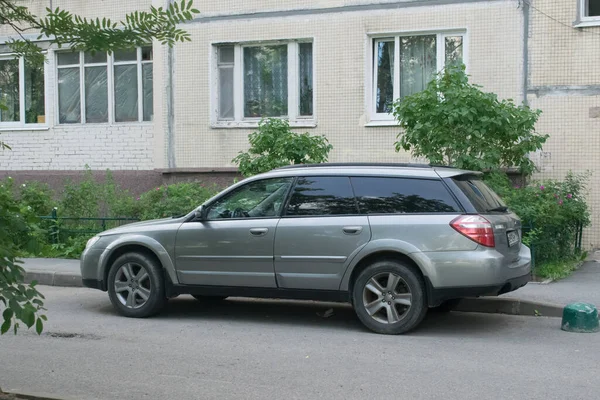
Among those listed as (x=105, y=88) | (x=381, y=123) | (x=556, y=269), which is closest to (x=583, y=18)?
(x=381, y=123)

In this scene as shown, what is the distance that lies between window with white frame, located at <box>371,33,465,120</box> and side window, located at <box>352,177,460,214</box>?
6.38m

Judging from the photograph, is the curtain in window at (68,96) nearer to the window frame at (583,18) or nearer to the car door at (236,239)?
the car door at (236,239)

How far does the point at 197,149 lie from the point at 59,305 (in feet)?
20.1

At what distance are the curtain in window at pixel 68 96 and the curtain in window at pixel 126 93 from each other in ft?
3.18

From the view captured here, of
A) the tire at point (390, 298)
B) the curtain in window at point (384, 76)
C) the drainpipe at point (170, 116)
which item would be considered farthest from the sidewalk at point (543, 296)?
the curtain in window at point (384, 76)

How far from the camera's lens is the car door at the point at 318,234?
8.25 m

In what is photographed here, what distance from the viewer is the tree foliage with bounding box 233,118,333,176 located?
1233cm

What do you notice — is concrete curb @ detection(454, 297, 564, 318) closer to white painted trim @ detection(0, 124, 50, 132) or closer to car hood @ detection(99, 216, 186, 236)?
car hood @ detection(99, 216, 186, 236)

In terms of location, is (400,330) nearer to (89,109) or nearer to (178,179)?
(178,179)

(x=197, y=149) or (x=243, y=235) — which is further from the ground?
(x=197, y=149)

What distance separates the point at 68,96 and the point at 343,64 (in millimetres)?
6460

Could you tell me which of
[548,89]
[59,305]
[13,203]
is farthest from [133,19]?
[548,89]

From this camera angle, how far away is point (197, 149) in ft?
52.3

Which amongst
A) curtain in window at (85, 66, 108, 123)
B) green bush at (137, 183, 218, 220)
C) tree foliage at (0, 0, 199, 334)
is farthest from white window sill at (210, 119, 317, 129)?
tree foliage at (0, 0, 199, 334)
